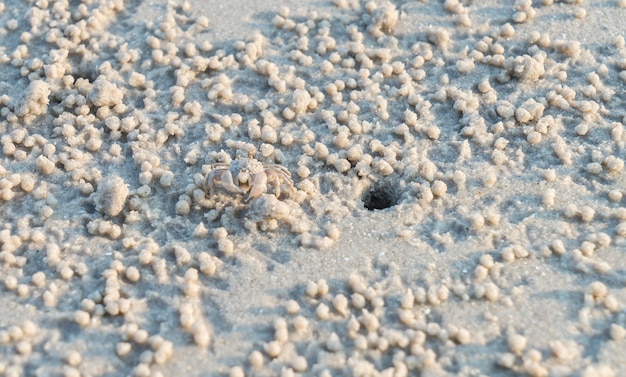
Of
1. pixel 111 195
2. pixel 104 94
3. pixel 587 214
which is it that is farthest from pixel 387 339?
pixel 104 94

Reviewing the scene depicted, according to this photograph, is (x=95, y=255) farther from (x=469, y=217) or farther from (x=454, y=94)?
(x=454, y=94)

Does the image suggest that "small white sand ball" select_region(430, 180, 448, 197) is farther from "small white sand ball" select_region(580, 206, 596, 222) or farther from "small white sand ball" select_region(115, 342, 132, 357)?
"small white sand ball" select_region(115, 342, 132, 357)

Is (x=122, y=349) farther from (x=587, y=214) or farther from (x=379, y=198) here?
(x=587, y=214)

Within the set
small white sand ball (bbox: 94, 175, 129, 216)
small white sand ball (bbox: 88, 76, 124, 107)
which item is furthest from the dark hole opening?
small white sand ball (bbox: 88, 76, 124, 107)

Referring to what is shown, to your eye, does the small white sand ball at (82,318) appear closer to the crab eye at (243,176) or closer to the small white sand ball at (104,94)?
the crab eye at (243,176)

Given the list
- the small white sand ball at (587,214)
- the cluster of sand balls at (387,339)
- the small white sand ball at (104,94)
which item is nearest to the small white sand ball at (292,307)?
the cluster of sand balls at (387,339)

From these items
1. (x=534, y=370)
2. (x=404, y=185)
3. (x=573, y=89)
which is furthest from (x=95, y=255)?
(x=573, y=89)

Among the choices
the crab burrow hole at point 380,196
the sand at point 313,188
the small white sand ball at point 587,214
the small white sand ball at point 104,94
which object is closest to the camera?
the sand at point 313,188
